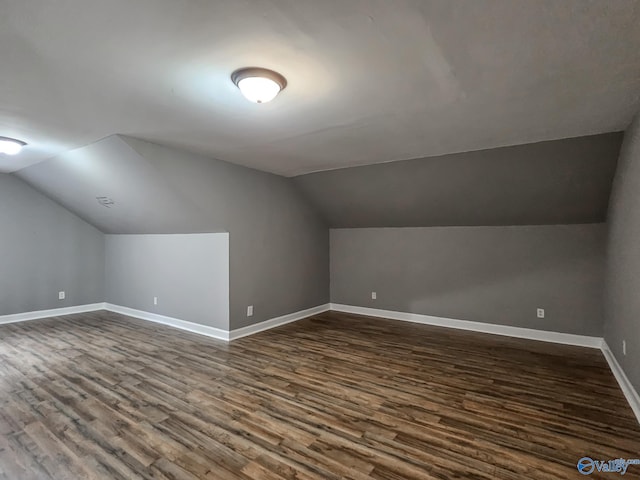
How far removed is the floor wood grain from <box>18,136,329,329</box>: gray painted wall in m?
1.02

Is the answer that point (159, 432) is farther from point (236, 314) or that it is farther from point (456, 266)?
point (456, 266)

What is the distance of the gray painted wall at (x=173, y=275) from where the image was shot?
4.36 metres

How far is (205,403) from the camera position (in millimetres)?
2639

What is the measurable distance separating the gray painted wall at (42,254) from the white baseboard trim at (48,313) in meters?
0.06

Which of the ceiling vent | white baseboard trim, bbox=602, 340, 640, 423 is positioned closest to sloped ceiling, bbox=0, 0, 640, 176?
the ceiling vent

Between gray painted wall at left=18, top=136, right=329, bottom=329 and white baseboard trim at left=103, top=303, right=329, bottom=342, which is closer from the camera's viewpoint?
gray painted wall at left=18, top=136, right=329, bottom=329

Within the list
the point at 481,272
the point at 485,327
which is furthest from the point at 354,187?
the point at 485,327

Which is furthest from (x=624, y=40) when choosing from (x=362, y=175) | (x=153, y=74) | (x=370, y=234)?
(x=370, y=234)

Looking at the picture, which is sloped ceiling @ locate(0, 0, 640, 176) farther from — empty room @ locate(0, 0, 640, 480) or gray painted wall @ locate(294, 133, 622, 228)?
gray painted wall @ locate(294, 133, 622, 228)

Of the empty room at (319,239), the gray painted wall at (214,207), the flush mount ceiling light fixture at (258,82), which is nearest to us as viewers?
the empty room at (319,239)

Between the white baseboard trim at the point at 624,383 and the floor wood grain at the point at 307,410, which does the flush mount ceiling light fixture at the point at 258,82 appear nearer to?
the floor wood grain at the point at 307,410

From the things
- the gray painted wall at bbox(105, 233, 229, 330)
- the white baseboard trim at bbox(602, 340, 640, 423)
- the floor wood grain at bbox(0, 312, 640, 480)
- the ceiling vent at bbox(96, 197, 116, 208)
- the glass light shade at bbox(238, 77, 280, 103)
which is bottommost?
the floor wood grain at bbox(0, 312, 640, 480)

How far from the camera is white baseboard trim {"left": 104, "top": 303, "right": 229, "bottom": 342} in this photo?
172 inches

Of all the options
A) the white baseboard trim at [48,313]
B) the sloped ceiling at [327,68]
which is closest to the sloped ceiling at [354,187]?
the sloped ceiling at [327,68]
